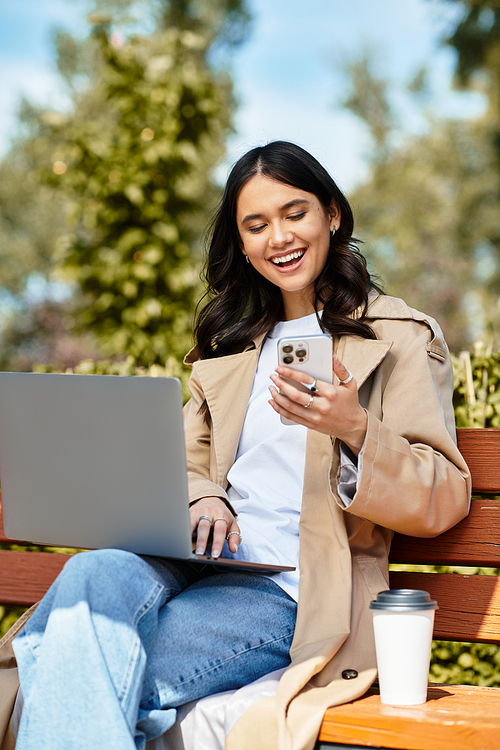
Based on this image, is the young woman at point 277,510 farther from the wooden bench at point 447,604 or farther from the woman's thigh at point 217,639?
the wooden bench at point 447,604

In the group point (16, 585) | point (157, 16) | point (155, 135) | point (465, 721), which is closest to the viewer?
point (465, 721)

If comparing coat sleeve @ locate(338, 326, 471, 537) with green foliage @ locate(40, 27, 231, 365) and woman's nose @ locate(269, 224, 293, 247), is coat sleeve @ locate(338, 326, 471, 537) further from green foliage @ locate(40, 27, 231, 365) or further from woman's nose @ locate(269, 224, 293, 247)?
green foliage @ locate(40, 27, 231, 365)

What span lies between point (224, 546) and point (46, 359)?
21.0 m

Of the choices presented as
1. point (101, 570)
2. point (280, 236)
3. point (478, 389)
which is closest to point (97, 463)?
point (101, 570)

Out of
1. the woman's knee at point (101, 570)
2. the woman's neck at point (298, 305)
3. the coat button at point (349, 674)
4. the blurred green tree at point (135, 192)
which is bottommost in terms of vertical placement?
the coat button at point (349, 674)

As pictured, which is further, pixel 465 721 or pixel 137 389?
pixel 137 389

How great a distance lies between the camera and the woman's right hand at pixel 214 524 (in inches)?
75.2

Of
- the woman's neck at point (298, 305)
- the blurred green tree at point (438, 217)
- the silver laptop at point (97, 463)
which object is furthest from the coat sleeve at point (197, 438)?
the blurred green tree at point (438, 217)

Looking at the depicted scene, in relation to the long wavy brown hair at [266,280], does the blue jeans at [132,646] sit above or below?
below

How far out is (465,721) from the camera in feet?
4.85

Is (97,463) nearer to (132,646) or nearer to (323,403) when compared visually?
(132,646)

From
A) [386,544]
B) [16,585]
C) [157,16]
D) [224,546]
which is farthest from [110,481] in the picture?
[157,16]

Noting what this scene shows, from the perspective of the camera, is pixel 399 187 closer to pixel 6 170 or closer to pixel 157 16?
pixel 157 16

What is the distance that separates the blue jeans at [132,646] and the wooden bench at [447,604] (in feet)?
0.91
